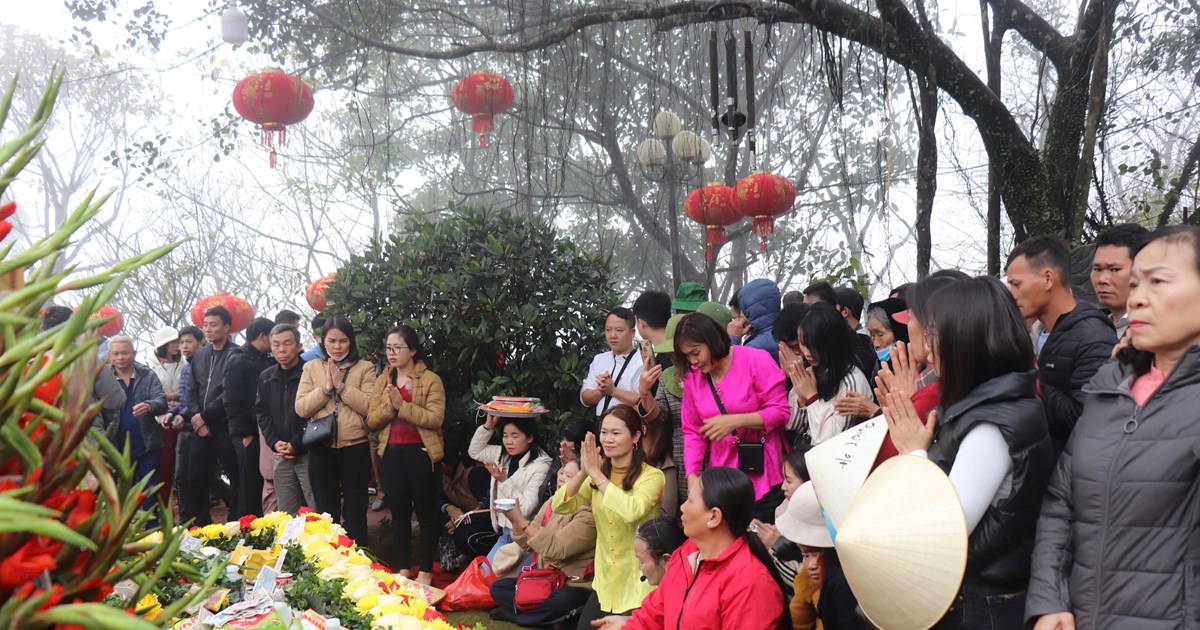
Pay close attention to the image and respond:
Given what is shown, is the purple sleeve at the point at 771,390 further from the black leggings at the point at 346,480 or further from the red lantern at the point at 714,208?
the red lantern at the point at 714,208

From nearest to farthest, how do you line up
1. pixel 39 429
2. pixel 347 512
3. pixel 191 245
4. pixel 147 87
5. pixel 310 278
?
pixel 39 429 < pixel 347 512 < pixel 191 245 < pixel 147 87 < pixel 310 278

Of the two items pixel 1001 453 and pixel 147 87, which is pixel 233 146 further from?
pixel 147 87

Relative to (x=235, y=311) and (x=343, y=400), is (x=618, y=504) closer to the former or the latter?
(x=343, y=400)

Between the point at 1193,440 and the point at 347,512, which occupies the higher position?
the point at 1193,440

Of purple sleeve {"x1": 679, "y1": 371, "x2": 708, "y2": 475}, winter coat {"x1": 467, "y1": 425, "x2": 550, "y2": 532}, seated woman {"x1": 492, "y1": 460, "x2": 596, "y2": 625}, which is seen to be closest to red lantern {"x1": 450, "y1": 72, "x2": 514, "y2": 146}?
winter coat {"x1": 467, "y1": 425, "x2": 550, "y2": 532}

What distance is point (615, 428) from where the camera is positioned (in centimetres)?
410

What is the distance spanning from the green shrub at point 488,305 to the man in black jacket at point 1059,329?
2879 millimetres

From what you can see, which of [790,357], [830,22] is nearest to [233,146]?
[830,22]

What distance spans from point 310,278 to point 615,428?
15631mm

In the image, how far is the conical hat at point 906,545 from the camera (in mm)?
1847

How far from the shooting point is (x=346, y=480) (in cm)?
527

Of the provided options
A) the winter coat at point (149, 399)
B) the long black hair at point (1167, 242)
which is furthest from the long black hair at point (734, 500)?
the winter coat at point (149, 399)

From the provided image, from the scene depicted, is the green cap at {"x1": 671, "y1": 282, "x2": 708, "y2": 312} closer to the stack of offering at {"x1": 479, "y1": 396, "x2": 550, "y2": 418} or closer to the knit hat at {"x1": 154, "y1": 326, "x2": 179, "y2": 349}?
the stack of offering at {"x1": 479, "y1": 396, "x2": 550, "y2": 418}

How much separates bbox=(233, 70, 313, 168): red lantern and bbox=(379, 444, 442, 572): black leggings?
3.03m
